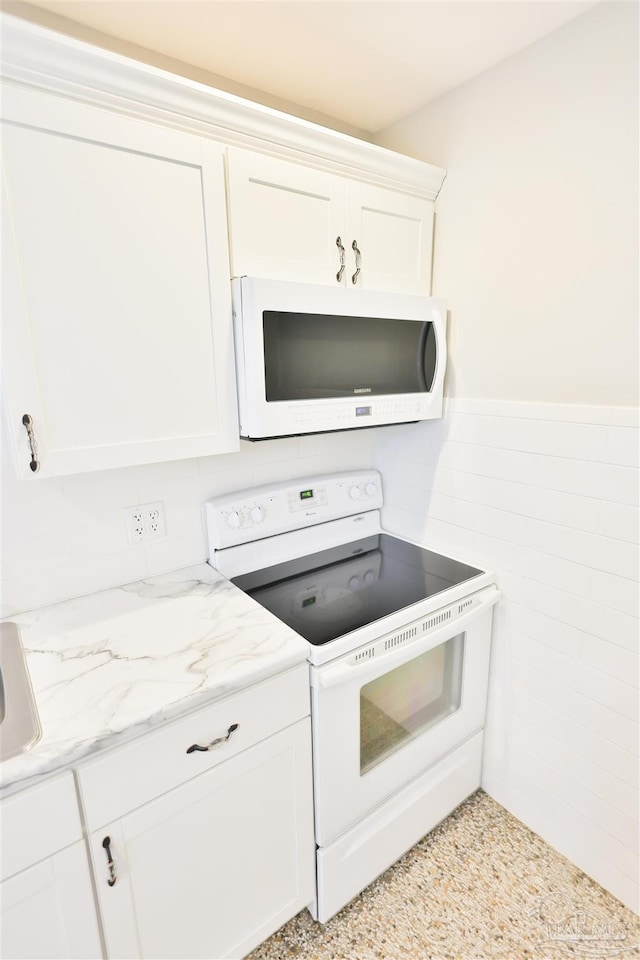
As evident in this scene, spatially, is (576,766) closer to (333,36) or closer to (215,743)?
(215,743)

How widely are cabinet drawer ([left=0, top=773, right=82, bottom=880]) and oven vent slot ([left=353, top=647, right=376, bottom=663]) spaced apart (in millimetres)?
661

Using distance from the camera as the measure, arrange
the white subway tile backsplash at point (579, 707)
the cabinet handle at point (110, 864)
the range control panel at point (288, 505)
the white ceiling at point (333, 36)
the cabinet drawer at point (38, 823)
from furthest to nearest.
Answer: the range control panel at point (288, 505) → the white subway tile backsplash at point (579, 707) → the white ceiling at point (333, 36) → the cabinet handle at point (110, 864) → the cabinet drawer at point (38, 823)

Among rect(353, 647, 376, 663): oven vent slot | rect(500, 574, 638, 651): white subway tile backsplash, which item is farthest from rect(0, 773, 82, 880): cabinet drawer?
rect(500, 574, 638, 651): white subway tile backsplash

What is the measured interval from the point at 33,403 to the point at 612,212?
141 centimetres

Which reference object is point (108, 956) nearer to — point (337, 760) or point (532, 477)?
point (337, 760)

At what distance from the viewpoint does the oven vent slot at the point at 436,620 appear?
1381 millimetres

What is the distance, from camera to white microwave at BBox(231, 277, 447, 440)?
121 cm

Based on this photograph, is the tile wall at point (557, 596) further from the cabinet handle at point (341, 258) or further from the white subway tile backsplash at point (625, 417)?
the cabinet handle at point (341, 258)

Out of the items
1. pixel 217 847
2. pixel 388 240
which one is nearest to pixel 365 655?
pixel 217 847

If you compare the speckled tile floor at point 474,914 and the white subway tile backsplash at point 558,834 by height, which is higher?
the white subway tile backsplash at point 558,834

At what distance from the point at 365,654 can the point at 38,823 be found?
2.47 ft

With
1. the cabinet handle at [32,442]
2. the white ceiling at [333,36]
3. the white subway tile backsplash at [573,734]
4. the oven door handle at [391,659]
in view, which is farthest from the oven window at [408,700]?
the white ceiling at [333,36]

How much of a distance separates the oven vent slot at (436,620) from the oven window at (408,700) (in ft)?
0.51

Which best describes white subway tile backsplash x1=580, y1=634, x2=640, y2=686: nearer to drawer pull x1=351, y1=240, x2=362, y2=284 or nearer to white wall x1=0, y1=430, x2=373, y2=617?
white wall x1=0, y1=430, x2=373, y2=617
